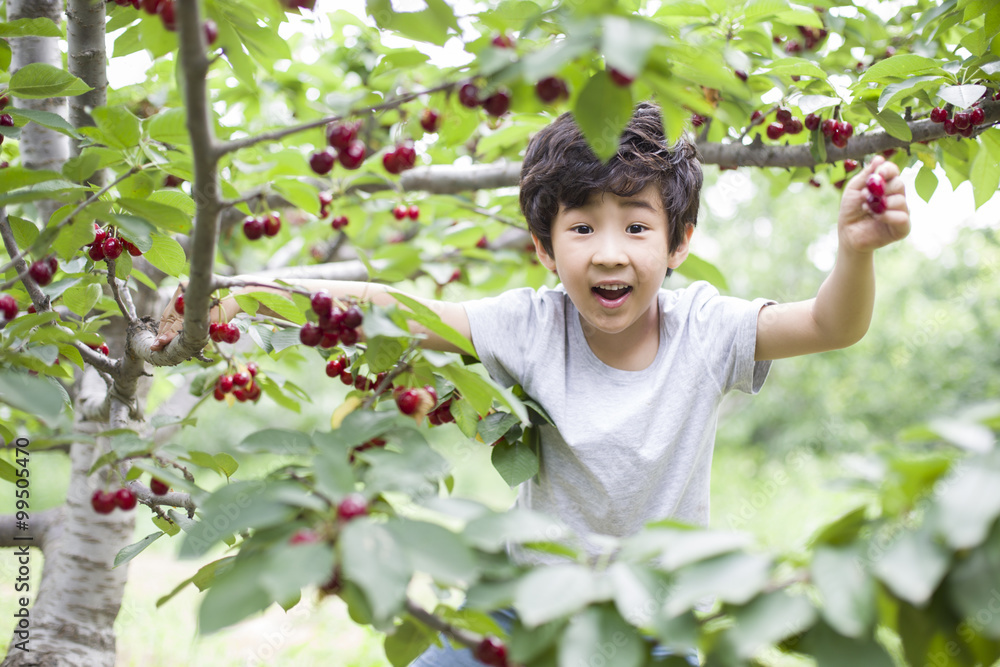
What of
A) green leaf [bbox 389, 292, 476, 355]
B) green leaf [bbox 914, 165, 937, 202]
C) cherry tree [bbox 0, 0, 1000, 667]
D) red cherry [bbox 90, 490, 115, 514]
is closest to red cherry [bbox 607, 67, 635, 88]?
cherry tree [bbox 0, 0, 1000, 667]

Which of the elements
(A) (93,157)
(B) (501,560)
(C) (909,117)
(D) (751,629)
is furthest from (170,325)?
(C) (909,117)

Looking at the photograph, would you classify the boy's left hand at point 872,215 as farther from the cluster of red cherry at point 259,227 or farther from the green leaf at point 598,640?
the cluster of red cherry at point 259,227

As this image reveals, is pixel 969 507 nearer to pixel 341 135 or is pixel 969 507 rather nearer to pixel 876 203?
pixel 876 203

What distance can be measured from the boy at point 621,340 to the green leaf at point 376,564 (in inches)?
29.1

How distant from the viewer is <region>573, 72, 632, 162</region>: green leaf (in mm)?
818

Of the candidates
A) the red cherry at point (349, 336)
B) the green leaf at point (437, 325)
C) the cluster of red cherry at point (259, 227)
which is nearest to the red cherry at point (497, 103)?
the green leaf at point (437, 325)

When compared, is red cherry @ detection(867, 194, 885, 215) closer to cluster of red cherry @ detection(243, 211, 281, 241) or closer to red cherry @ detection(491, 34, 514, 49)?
red cherry @ detection(491, 34, 514, 49)

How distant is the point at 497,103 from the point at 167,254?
84cm

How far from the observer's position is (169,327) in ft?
4.45

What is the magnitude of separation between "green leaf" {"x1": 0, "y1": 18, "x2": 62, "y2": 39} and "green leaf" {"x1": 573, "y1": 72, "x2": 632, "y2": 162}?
111 centimetres

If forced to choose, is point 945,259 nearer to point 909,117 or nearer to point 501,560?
point 909,117

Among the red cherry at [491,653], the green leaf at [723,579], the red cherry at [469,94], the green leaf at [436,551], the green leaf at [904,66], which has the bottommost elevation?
the red cherry at [491,653]

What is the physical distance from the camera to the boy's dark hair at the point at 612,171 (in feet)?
5.01

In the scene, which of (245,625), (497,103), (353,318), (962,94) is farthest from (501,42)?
(245,625)
